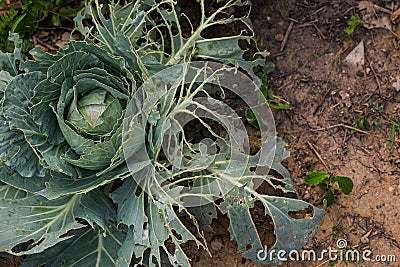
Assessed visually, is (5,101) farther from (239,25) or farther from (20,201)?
(239,25)

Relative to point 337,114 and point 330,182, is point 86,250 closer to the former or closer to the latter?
point 330,182

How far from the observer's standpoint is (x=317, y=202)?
105 inches

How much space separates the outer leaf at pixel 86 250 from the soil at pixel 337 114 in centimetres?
42

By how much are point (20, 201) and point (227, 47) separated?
1.08 m

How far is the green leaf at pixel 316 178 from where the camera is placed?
257 centimetres

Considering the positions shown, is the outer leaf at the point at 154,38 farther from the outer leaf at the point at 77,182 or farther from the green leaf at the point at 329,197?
the green leaf at the point at 329,197

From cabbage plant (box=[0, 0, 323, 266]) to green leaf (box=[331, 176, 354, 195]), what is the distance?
24 centimetres

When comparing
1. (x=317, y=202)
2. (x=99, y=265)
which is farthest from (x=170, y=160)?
(x=317, y=202)

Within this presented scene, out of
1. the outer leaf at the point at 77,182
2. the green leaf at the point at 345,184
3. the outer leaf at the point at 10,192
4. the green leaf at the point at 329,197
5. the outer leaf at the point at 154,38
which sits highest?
the outer leaf at the point at 154,38

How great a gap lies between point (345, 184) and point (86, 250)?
119 cm

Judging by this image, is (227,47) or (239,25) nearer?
(227,47)

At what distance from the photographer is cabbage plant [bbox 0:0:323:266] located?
79.1 inches

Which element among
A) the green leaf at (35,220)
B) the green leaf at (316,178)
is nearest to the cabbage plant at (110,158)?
the green leaf at (35,220)

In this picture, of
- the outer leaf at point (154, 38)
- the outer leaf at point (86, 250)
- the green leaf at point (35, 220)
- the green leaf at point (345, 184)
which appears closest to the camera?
the green leaf at point (35, 220)
